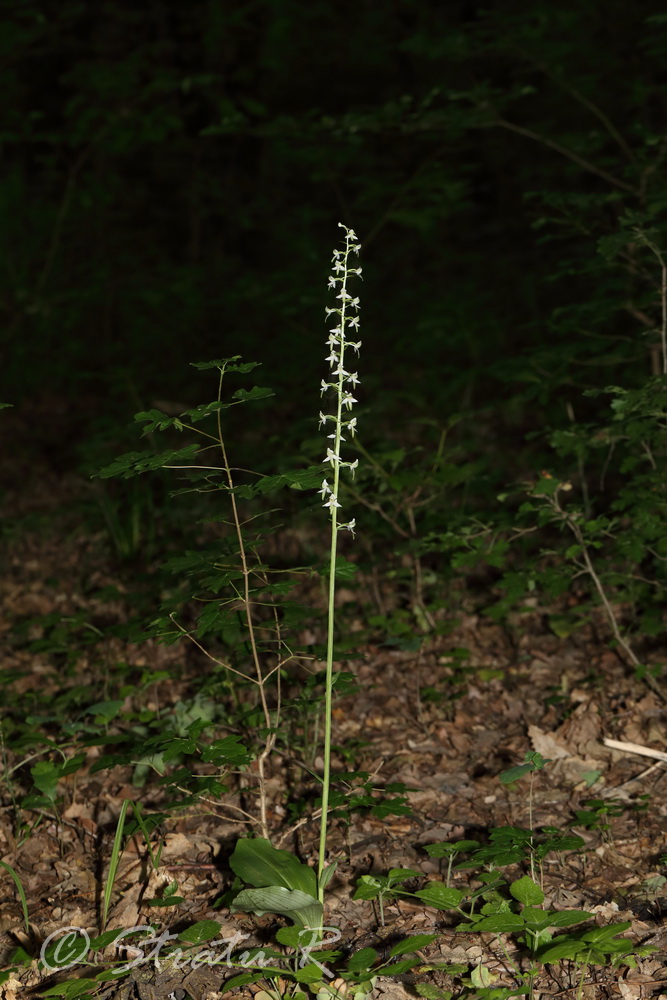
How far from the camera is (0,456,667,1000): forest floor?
2.18 metres

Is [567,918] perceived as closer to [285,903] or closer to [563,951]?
[563,951]

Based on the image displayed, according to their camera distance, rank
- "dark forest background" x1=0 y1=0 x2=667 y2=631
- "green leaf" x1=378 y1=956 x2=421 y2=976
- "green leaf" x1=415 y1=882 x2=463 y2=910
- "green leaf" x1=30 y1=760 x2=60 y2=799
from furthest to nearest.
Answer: "dark forest background" x1=0 y1=0 x2=667 y2=631 → "green leaf" x1=30 y1=760 x2=60 y2=799 → "green leaf" x1=415 y1=882 x2=463 y2=910 → "green leaf" x1=378 y1=956 x2=421 y2=976

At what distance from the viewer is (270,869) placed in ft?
7.09

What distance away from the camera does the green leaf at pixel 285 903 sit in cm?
209

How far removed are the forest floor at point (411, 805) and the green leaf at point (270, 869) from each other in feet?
0.63

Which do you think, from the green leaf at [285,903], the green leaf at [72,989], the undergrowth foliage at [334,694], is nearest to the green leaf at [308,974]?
the undergrowth foliage at [334,694]

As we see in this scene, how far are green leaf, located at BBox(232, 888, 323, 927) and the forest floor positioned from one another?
0.51ft

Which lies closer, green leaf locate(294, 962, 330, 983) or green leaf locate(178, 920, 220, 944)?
green leaf locate(294, 962, 330, 983)

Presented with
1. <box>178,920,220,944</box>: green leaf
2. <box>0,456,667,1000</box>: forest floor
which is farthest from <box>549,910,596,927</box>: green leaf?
<box>178,920,220,944</box>: green leaf

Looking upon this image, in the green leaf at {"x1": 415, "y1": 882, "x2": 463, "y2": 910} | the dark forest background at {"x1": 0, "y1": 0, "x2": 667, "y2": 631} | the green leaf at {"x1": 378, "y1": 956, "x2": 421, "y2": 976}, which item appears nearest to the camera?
the green leaf at {"x1": 378, "y1": 956, "x2": 421, "y2": 976}

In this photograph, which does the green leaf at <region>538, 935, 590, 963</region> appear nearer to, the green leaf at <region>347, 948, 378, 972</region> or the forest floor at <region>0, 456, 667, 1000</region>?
the forest floor at <region>0, 456, 667, 1000</region>

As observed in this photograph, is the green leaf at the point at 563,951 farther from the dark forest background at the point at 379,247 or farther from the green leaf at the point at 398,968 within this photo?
the dark forest background at the point at 379,247

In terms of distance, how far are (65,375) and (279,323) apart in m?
1.72

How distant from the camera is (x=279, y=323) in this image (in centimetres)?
707
